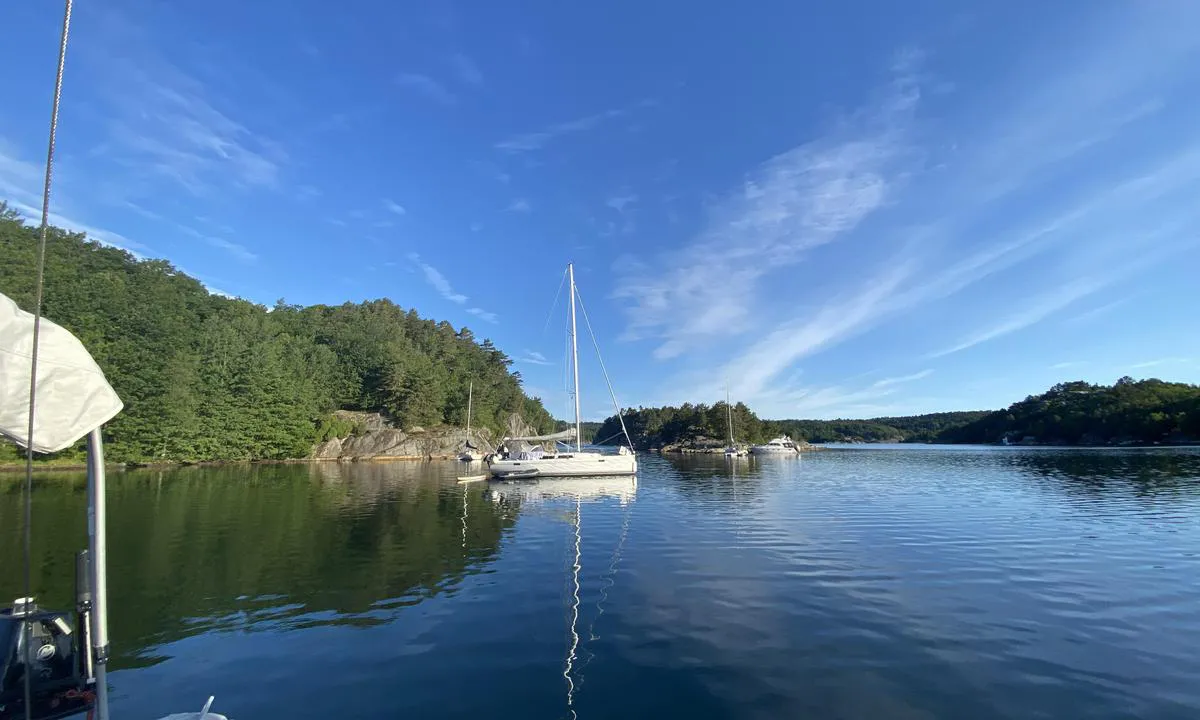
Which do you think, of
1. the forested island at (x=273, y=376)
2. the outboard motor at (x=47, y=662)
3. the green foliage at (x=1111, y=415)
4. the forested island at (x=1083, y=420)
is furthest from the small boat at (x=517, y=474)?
the green foliage at (x=1111, y=415)

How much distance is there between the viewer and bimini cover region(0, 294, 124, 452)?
14.2 ft

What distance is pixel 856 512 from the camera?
28703 millimetres

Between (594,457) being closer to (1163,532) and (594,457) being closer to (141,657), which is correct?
(1163,532)

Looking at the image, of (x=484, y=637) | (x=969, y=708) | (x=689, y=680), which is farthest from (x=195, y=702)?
(x=969, y=708)

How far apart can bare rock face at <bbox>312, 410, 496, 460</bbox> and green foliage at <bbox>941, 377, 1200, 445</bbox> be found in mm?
155040

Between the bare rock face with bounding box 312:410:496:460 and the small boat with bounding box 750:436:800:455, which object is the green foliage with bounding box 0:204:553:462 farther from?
the small boat with bounding box 750:436:800:455

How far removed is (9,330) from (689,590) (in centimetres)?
1354

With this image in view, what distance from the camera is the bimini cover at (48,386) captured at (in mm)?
4328

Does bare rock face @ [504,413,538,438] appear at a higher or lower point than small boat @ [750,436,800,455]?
higher

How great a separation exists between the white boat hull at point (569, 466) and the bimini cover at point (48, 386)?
4662cm

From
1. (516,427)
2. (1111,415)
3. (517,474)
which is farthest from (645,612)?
(1111,415)

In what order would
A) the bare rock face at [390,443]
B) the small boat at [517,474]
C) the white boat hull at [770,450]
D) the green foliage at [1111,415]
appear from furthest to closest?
the white boat hull at [770,450] < the green foliage at [1111,415] < the bare rock face at [390,443] < the small boat at [517,474]

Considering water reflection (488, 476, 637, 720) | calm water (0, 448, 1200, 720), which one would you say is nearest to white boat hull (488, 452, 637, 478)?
water reflection (488, 476, 637, 720)

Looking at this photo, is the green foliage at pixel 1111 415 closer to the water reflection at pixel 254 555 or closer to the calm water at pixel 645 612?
the calm water at pixel 645 612
